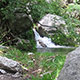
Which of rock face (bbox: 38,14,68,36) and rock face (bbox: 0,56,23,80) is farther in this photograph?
rock face (bbox: 38,14,68,36)

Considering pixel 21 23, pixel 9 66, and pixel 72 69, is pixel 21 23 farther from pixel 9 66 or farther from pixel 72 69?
pixel 72 69

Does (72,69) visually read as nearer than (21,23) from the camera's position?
Yes

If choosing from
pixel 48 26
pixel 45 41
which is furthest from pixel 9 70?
pixel 48 26

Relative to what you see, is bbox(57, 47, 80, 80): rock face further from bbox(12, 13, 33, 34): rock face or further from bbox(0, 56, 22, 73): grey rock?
bbox(12, 13, 33, 34): rock face

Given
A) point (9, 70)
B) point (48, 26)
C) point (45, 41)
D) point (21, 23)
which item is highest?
point (9, 70)

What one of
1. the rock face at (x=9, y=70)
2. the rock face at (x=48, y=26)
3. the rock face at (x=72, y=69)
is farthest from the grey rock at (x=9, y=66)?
the rock face at (x=48, y=26)

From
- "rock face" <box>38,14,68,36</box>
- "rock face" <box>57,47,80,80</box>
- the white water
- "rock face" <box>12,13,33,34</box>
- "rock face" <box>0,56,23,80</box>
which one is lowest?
the white water

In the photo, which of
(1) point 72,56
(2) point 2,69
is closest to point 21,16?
(2) point 2,69

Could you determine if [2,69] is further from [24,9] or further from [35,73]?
[24,9]

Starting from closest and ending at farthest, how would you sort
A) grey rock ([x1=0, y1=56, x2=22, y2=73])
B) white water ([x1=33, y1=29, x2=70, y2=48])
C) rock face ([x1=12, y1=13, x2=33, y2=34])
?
grey rock ([x1=0, y1=56, x2=22, y2=73]) < rock face ([x1=12, y1=13, x2=33, y2=34]) < white water ([x1=33, y1=29, x2=70, y2=48])

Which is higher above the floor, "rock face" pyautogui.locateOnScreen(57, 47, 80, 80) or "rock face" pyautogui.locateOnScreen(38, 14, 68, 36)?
"rock face" pyautogui.locateOnScreen(57, 47, 80, 80)

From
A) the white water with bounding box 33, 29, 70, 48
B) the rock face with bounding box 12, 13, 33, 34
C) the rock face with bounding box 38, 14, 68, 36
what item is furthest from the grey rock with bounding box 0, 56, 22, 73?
the rock face with bounding box 38, 14, 68, 36

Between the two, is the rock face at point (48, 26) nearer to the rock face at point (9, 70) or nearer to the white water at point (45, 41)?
the white water at point (45, 41)

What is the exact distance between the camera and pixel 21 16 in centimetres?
978
